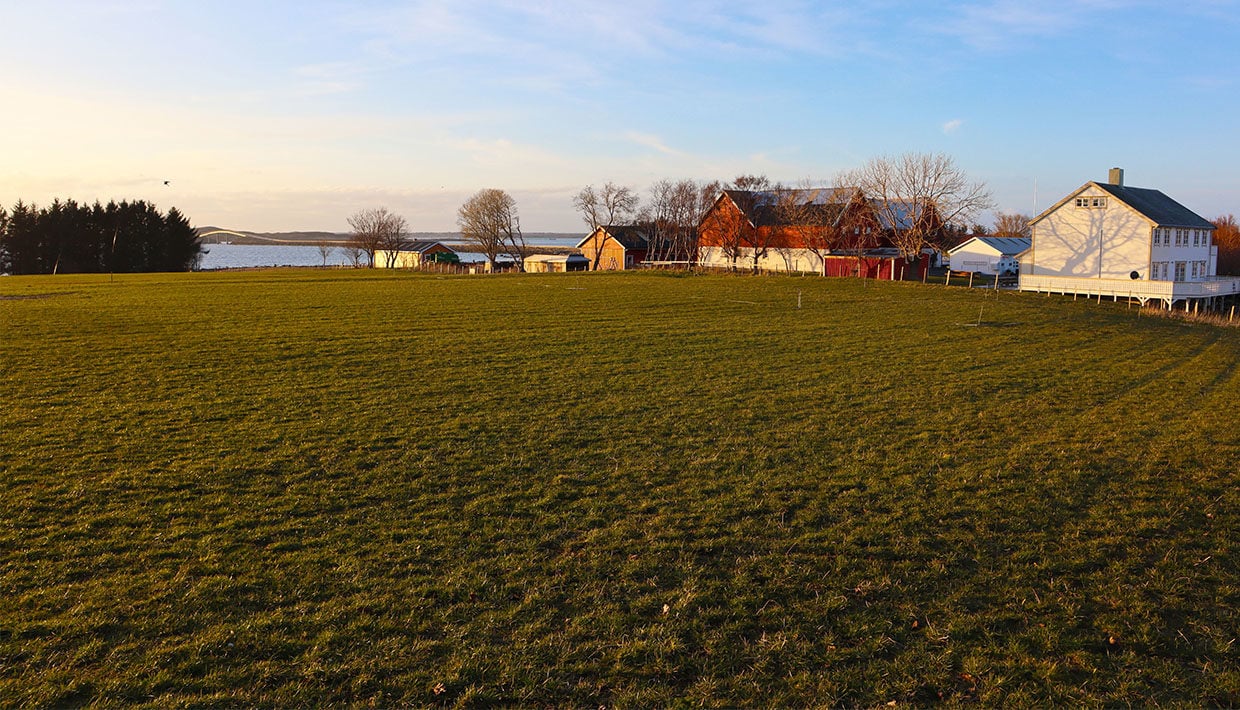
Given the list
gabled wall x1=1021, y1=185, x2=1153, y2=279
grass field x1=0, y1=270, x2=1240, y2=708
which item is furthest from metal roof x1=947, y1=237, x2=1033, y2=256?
grass field x1=0, y1=270, x2=1240, y2=708

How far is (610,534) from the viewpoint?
8539 mm

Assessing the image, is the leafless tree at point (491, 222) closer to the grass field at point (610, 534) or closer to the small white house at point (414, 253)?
the small white house at point (414, 253)

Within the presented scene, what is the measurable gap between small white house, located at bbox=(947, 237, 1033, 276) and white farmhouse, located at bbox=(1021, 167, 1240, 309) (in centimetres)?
2236

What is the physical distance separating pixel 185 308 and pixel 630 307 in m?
20.2

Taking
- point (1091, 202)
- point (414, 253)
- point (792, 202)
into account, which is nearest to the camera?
point (1091, 202)

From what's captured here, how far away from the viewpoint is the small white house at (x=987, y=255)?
83875mm

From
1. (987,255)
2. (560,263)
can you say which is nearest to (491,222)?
(560,263)

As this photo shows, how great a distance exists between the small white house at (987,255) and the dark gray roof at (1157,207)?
22.4 metres

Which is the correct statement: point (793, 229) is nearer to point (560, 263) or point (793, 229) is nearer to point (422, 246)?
point (560, 263)

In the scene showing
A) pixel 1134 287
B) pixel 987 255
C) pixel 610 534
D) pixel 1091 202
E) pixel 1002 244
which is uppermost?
pixel 1091 202

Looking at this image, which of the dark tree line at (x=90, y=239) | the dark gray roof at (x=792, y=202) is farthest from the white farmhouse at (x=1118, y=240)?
the dark tree line at (x=90, y=239)

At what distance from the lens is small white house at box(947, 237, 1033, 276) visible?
83875mm

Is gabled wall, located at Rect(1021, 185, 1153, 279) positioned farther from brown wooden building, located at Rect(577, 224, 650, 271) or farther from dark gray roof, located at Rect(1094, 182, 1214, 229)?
brown wooden building, located at Rect(577, 224, 650, 271)

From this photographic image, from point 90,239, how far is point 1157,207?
10816cm
